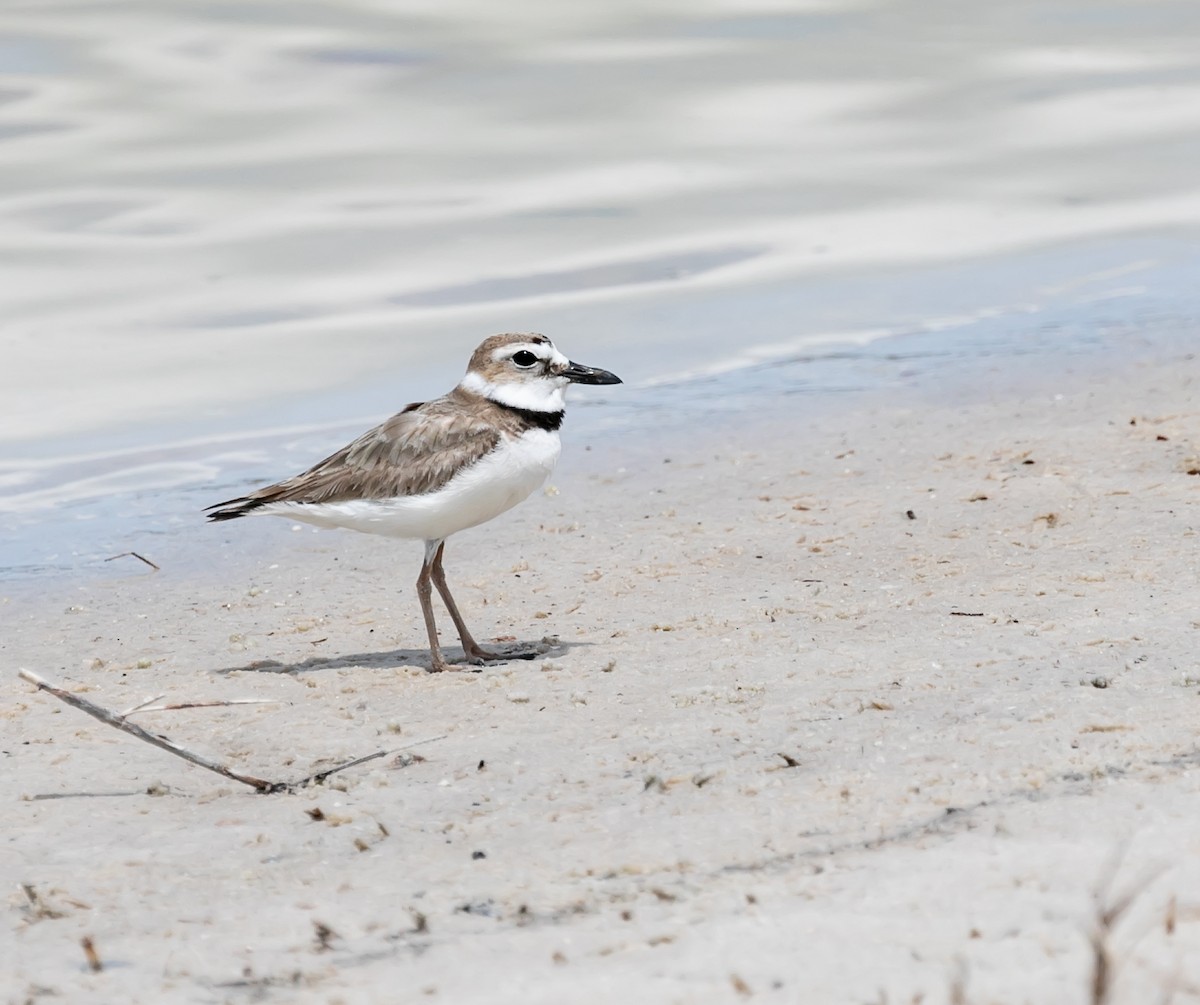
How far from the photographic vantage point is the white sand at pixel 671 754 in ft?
11.4

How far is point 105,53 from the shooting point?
1978cm

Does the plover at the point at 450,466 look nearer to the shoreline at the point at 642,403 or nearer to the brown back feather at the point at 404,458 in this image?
the brown back feather at the point at 404,458

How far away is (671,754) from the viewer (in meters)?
4.82

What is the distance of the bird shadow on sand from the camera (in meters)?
6.38

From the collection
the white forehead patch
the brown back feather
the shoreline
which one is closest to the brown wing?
the brown back feather

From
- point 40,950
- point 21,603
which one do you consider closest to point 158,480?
point 21,603

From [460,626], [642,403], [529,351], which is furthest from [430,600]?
[642,403]

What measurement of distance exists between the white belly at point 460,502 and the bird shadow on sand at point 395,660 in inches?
19.1

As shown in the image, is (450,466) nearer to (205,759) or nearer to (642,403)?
(205,759)

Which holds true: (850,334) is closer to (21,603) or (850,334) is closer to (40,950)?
(21,603)

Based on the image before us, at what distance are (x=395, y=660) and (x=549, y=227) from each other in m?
8.67

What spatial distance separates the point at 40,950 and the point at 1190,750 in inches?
110

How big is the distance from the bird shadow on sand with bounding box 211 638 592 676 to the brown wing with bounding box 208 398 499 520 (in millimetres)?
626

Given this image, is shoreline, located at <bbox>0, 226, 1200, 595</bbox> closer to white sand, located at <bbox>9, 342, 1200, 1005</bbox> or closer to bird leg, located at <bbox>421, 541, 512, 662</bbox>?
white sand, located at <bbox>9, 342, 1200, 1005</bbox>
